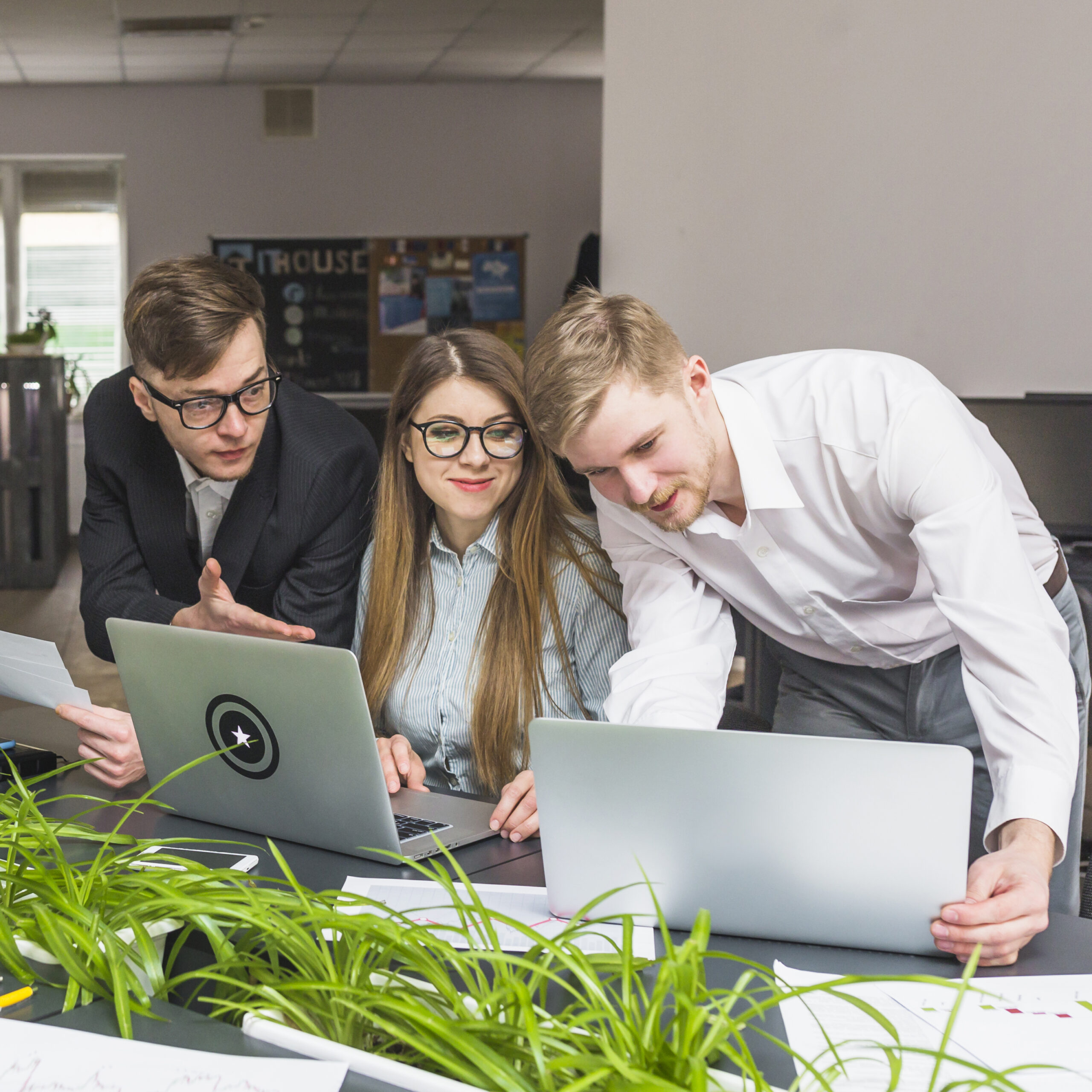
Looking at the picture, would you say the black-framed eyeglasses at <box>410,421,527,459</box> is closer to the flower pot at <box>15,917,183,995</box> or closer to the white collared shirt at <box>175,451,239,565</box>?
the white collared shirt at <box>175,451,239,565</box>

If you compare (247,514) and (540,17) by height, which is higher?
(540,17)

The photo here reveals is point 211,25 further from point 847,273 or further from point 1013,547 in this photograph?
point 1013,547

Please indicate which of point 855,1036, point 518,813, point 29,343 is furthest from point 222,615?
point 29,343

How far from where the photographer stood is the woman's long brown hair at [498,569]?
1.75 m

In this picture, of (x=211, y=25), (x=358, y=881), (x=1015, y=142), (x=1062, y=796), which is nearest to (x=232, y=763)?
(x=358, y=881)

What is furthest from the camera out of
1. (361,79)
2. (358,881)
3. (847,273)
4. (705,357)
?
(361,79)

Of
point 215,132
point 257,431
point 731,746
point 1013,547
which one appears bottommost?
point 731,746

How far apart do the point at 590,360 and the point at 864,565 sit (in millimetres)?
483

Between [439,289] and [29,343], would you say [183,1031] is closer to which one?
[29,343]

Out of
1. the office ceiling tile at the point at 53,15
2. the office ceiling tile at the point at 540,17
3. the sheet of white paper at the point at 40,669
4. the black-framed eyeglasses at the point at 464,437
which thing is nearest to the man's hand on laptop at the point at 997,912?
the black-framed eyeglasses at the point at 464,437

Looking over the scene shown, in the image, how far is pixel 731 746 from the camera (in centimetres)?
95

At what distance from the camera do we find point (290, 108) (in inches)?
311

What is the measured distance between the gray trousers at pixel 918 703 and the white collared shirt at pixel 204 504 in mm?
1023

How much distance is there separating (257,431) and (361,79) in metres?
6.68
